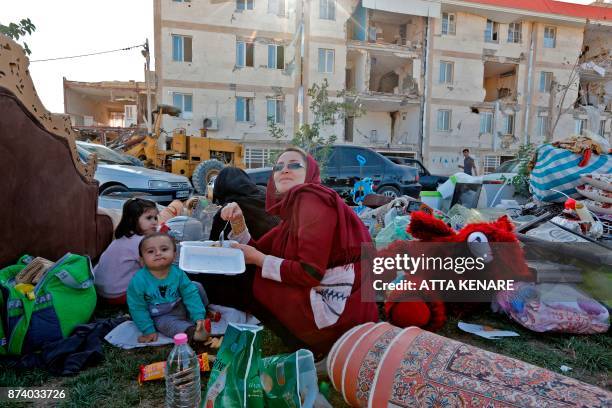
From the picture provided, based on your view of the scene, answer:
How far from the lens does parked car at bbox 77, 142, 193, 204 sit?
6.51 m

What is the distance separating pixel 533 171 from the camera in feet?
16.6

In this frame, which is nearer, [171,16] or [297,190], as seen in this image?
[297,190]

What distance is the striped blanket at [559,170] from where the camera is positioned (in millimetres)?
4469

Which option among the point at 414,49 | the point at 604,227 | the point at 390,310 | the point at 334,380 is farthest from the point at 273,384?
the point at 414,49

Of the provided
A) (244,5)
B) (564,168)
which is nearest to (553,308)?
(564,168)

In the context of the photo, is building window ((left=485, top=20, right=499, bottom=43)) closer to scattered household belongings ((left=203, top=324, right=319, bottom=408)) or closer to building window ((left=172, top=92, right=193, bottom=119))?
building window ((left=172, top=92, right=193, bottom=119))

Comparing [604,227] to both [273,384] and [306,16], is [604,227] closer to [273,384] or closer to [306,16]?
[273,384]

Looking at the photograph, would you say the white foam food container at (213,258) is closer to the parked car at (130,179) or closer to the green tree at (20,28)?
the green tree at (20,28)

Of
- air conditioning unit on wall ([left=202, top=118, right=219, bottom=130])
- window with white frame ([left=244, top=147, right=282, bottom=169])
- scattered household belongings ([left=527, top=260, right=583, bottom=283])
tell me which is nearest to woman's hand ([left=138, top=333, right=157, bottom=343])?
scattered household belongings ([left=527, top=260, right=583, bottom=283])

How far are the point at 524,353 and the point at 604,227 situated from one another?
2595mm

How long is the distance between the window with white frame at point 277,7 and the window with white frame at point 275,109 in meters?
3.71

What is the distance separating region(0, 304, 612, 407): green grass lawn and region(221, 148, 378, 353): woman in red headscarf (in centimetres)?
38

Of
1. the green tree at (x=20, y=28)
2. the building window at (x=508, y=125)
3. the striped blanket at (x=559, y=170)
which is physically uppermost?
the building window at (x=508, y=125)

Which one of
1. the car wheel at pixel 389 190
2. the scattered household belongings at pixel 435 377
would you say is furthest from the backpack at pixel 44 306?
the car wheel at pixel 389 190
